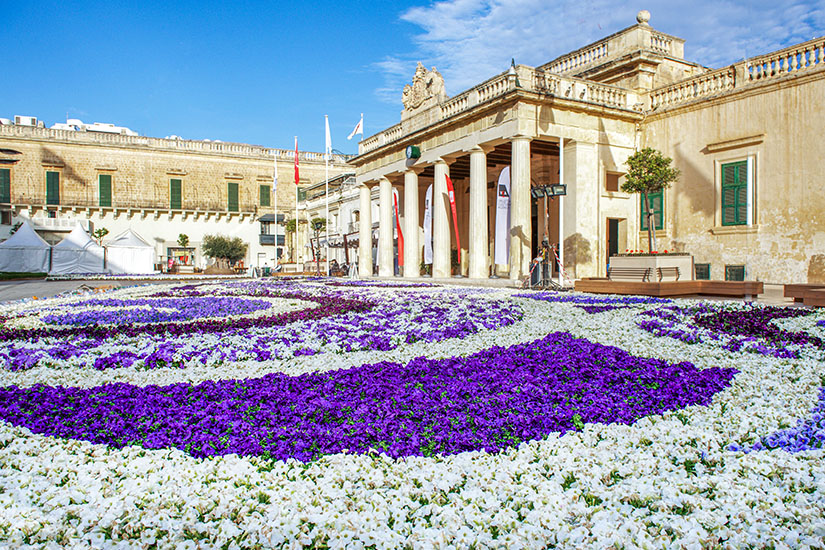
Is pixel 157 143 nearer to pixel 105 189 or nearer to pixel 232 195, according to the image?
pixel 105 189

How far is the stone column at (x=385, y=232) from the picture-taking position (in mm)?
26203

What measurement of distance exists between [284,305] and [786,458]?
9.41 metres

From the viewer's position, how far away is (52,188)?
45188 mm

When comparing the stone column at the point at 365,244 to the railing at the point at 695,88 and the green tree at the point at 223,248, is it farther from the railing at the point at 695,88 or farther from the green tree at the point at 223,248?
the green tree at the point at 223,248

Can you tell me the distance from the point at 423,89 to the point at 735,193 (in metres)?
13.1

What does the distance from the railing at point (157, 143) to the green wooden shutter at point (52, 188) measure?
3093 millimetres

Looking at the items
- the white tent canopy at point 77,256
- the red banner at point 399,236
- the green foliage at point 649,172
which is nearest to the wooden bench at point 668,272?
the green foliage at point 649,172

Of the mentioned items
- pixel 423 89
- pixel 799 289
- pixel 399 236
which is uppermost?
pixel 423 89

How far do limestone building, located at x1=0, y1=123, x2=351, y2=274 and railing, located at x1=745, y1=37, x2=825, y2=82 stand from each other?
36665mm

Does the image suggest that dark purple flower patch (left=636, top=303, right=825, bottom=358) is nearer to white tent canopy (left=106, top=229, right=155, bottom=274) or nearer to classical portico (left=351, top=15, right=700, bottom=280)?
classical portico (left=351, top=15, right=700, bottom=280)

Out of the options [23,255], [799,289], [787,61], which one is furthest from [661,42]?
[23,255]

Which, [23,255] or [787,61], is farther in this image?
[23,255]

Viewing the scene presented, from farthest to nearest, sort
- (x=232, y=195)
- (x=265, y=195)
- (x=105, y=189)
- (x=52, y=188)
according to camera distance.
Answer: (x=265, y=195) → (x=232, y=195) → (x=105, y=189) → (x=52, y=188)

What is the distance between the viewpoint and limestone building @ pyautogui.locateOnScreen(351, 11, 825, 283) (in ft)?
51.6
